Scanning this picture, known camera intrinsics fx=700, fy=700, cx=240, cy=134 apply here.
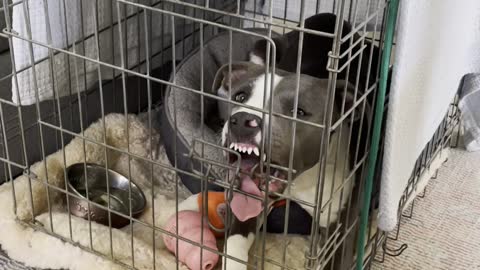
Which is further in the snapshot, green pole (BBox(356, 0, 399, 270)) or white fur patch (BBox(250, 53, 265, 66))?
white fur patch (BBox(250, 53, 265, 66))

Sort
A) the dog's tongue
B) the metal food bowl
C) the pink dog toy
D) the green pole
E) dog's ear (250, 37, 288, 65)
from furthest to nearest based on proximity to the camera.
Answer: dog's ear (250, 37, 288, 65) < the metal food bowl < the pink dog toy < the dog's tongue < the green pole

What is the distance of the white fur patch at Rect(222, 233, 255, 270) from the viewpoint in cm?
143

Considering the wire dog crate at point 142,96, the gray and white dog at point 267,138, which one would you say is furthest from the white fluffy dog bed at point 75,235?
the gray and white dog at point 267,138

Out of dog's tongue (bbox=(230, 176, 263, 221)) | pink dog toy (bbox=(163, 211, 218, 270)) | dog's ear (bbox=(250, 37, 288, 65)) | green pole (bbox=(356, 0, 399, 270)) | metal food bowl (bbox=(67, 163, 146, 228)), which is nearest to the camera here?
green pole (bbox=(356, 0, 399, 270))

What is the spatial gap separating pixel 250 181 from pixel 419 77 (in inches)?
14.8

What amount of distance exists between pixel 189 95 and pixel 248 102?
0.41m

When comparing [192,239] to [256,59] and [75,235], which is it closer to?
[75,235]

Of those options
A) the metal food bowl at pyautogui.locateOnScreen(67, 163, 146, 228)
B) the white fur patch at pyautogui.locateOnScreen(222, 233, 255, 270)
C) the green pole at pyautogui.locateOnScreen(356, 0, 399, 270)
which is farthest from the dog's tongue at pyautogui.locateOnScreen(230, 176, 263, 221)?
the metal food bowl at pyautogui.locateOnScreen(67, 163, 146, 228)

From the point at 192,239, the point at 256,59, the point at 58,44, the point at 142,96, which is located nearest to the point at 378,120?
the point at 192,239

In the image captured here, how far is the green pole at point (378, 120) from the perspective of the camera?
123cm

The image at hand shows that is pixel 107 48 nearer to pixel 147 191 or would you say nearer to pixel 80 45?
pixel 80 45

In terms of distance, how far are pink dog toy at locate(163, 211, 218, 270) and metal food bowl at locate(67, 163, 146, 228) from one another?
5.7 inches

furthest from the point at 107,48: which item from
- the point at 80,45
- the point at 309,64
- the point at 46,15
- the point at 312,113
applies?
the point at 312,113

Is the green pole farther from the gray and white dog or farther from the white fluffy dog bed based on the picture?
the white fluffy dog bed
